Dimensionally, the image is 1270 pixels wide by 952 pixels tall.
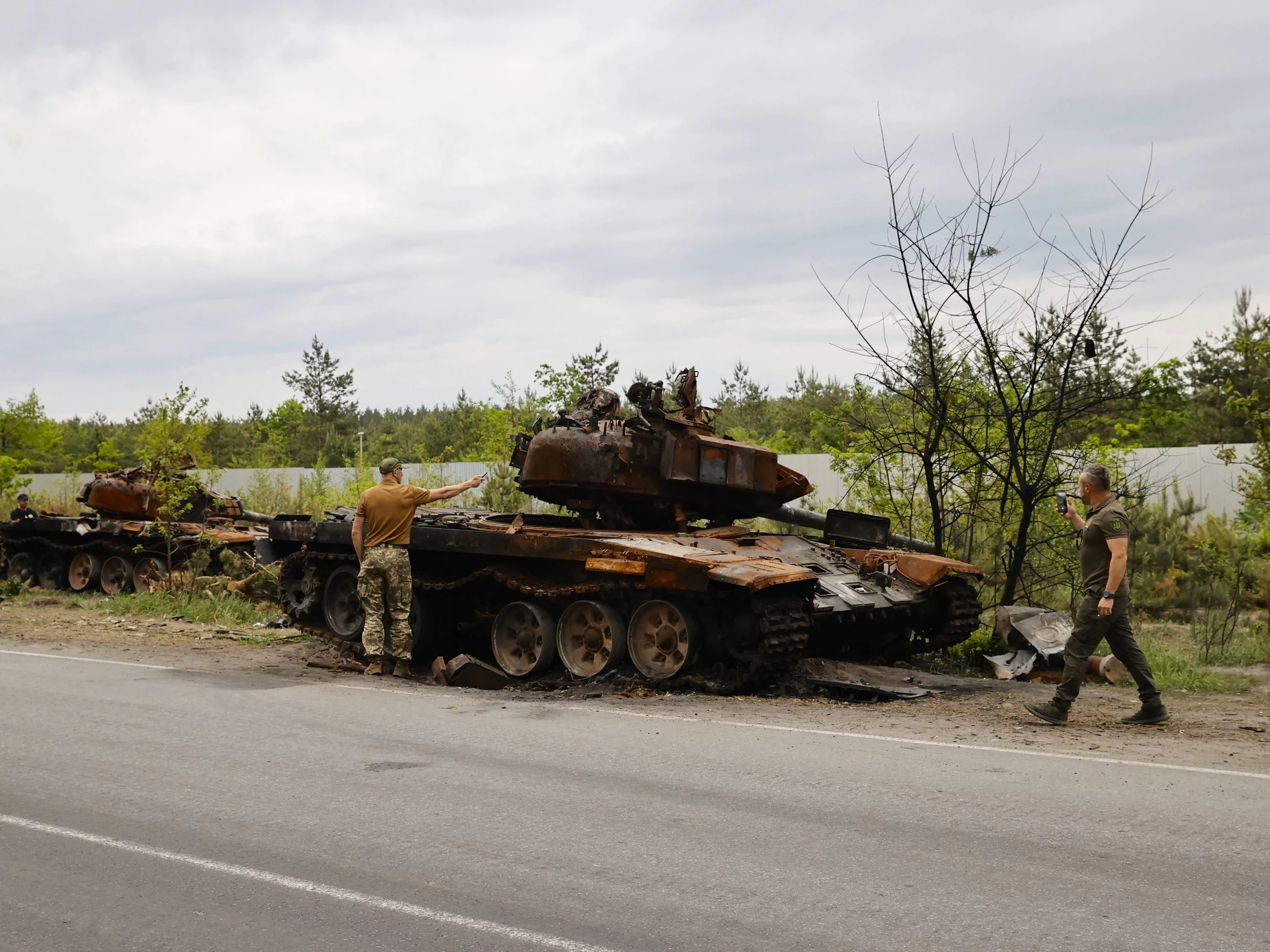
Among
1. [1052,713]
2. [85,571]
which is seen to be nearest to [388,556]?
[1052,713]

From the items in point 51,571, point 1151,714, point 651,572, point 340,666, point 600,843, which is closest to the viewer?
point 600,843

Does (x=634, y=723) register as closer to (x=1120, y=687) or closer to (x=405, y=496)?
(x=405, y=496)

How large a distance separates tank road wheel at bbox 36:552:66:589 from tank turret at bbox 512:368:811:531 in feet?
55.2

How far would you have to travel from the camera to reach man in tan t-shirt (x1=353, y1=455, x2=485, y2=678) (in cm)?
1233

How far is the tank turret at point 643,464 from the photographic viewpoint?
507 inches

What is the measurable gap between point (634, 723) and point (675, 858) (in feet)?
12.3

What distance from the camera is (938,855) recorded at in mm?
5406

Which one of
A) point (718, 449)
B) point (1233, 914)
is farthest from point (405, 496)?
point (1233, 914)

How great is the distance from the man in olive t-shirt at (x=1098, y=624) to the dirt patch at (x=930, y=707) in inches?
7.1

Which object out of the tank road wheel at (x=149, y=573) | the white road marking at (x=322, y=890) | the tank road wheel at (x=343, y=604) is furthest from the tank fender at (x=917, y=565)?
the tank road wheel at (x=149, y=573)

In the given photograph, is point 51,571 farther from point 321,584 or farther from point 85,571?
point 321,584

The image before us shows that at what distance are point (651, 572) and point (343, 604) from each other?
4973 millimetres

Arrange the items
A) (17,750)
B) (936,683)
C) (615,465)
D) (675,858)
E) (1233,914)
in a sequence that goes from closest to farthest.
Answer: (1233,914), (675,858), (17,750), (936,683), (615,465)

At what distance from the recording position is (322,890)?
4.91 meters
